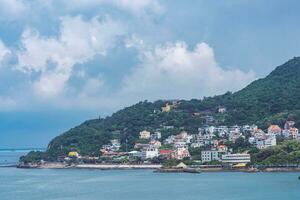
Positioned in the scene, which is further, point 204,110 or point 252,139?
point 204,110

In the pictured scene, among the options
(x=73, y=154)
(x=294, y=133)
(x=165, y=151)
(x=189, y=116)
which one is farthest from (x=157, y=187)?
(x=189, y=116)

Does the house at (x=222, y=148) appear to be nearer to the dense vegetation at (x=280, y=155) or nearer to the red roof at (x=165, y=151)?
the dense vegetation at (x=280, y=155)

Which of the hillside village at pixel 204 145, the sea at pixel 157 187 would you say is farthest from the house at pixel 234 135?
the sea at pixel 157 187

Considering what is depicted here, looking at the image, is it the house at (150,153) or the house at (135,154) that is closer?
the house at (150,153)

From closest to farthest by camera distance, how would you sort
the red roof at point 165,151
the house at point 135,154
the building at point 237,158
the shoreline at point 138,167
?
the shoreline at point 138,167
the building at point 237,158
the red roof at point 165,151
the house at point 135,154

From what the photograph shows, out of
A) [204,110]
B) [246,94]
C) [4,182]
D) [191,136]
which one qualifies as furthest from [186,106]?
[4,182]

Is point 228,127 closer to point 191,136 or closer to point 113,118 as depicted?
point 191,136
